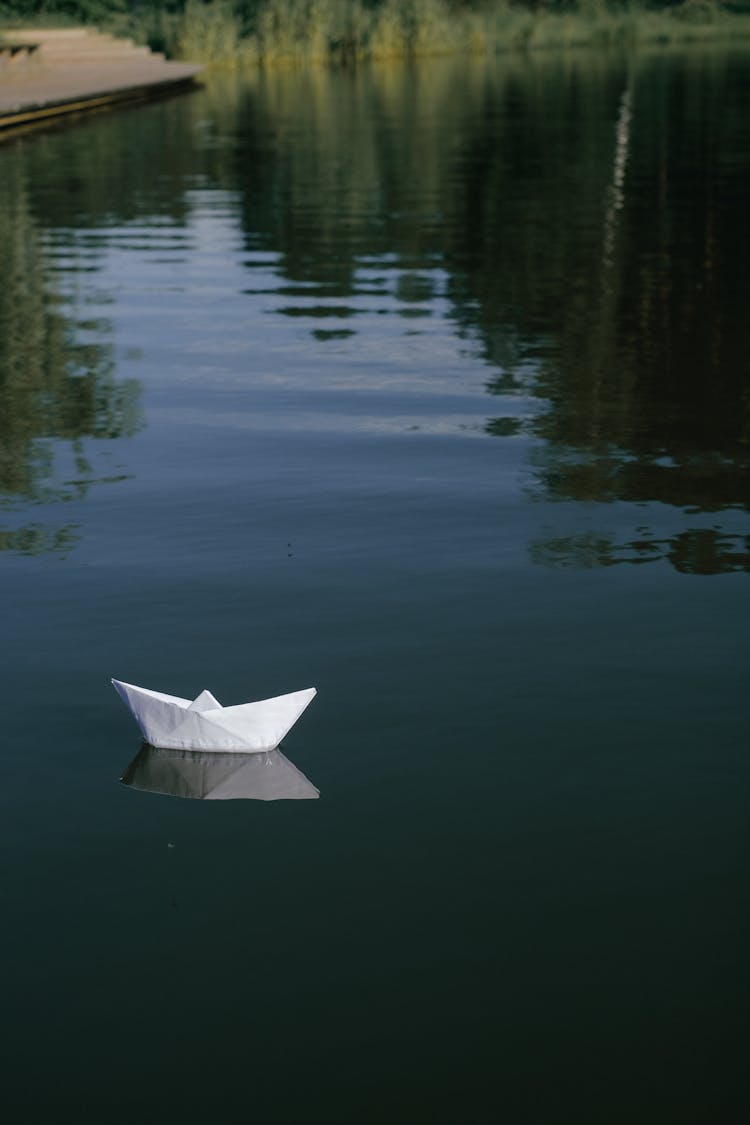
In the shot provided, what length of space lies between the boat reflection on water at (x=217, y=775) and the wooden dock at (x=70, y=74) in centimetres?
3012

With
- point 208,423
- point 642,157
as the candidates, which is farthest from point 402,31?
point 208,423

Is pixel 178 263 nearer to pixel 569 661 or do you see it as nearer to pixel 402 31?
pixel 569 661

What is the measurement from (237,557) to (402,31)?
194ft

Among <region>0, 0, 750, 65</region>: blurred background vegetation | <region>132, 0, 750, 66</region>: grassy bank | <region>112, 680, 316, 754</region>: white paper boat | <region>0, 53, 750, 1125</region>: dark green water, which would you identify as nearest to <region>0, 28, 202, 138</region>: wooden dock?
<region>132, 0, 750, 66</region>: grassy bank

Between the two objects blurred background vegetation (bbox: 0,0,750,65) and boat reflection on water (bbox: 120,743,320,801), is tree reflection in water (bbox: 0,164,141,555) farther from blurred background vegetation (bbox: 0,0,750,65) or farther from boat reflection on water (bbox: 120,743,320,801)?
blurred background vegetation (bbox: 0,0,750,65)

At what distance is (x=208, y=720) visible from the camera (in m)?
5.92

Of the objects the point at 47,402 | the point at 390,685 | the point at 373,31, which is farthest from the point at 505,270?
the point at 373,31

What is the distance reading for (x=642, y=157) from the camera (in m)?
27.5

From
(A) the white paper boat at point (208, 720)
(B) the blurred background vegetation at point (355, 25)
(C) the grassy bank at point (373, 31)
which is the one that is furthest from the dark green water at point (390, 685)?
(B) the blurred background vegetation at point (355, 25)

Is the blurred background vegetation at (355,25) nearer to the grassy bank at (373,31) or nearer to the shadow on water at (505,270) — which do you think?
the grassy bank at (373,31)

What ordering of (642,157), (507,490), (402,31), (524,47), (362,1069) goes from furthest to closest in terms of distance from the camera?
1. (524,47)
2. (402,31)
3. (642,157)
4. (507,490)
5. (362,1069)

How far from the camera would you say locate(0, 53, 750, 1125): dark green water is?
14.1ft

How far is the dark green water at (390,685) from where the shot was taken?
4309 millimetres

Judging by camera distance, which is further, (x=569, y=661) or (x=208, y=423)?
(x=208, y=423)
